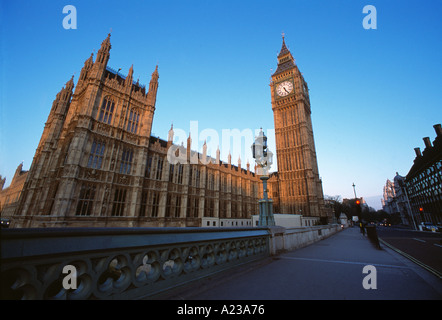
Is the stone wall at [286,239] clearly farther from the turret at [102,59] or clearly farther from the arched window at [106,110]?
the turret at [102,59]

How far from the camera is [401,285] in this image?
4.80 meters

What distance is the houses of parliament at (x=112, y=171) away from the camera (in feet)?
60.7

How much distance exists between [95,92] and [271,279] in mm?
22978

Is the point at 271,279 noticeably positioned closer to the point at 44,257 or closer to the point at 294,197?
Answer: the point at 44,257

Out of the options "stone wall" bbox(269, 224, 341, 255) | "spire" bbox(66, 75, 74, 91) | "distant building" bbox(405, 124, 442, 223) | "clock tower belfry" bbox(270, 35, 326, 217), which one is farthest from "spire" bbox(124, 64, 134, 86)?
"distant building" bbox(405, 124, 442, 223)

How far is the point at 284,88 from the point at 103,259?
5655 centimetres

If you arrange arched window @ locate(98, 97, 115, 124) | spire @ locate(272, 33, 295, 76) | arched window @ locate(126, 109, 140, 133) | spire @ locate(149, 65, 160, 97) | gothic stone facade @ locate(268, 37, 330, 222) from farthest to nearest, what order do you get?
spire @ locate(272, 33, 295, 76), gothic stone facade @ locate(268, 37, 330, 222), spire @ locate(149, 65, 160, 97), arched window @ locate(126, 109, 140, 133), arched window @ locate(98, 97, 115, 124)

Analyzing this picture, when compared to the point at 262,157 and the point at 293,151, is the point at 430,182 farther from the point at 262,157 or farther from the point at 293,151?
the point at 262,157

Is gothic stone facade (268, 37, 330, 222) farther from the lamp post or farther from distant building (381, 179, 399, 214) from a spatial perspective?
distant building (381, 179, 399, 214)

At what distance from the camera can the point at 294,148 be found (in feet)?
156

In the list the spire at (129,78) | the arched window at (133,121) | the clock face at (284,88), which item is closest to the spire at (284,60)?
the clock face at (284,88)

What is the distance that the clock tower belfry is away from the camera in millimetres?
42875
